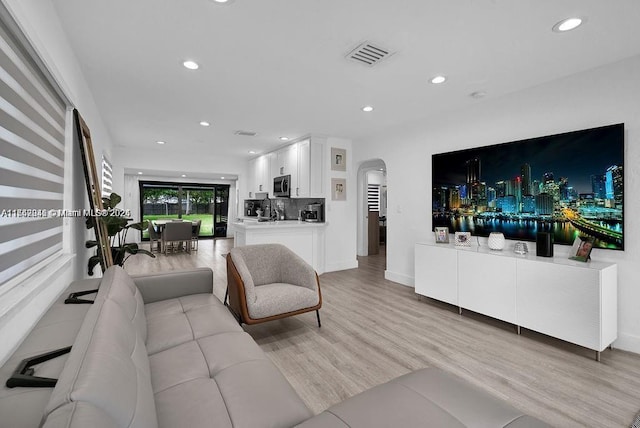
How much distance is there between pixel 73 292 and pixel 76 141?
54.2 inches

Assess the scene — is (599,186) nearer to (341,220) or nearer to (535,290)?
(535,290)

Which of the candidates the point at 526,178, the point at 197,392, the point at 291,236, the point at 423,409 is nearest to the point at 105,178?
the point at 291,236

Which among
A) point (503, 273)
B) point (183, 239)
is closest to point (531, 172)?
point (503, 273)

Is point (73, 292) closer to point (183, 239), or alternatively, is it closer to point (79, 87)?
point (79, 87)

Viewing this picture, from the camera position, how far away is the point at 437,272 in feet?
12.2

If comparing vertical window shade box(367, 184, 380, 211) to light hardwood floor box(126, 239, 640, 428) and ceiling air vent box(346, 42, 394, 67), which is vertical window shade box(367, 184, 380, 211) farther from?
ceiling air vent box(346, 42, 394, 67)

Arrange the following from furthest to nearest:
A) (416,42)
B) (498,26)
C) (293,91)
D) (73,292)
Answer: (293,91), (416,42), (498,26), (73,292)

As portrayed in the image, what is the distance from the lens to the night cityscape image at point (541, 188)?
2.68m

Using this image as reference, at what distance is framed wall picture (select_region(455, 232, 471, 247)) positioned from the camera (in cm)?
367

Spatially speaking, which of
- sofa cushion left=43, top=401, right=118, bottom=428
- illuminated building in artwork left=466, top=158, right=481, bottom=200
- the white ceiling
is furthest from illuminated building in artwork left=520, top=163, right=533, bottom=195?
sofa cushion left=43, top=401, right=118, bottom=428

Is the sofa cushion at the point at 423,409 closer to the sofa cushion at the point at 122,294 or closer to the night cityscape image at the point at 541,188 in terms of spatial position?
the sofa cushion at the point at 122,294

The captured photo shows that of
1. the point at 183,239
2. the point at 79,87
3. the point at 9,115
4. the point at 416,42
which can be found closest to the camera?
the point at 9,115

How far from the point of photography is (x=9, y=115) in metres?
1.41

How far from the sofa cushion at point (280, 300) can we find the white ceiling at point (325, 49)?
2.12 m
